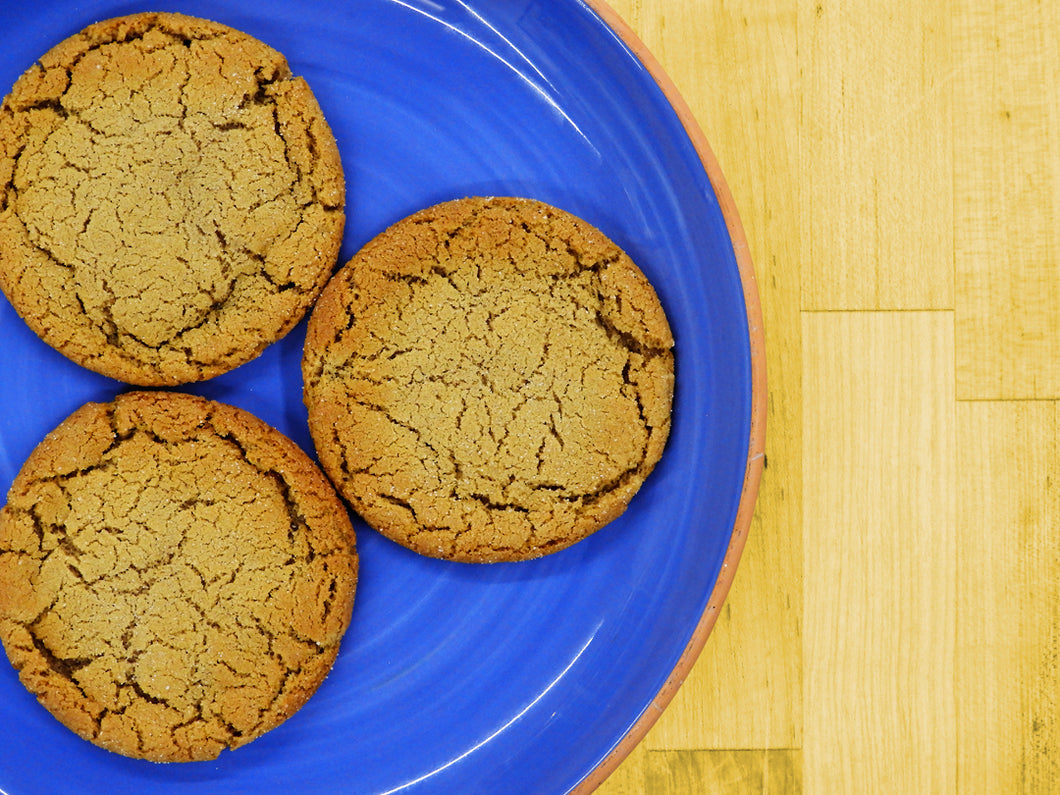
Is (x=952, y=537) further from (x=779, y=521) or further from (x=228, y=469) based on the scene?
(x=228, y=469)

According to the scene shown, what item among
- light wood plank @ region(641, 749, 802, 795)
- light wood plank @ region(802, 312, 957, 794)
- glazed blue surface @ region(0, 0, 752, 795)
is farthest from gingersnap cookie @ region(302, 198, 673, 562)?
light wood plank @ region(641, 749, 802, 795)

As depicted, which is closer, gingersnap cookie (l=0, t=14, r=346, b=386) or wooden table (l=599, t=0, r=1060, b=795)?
gingersnap cookie (l=0, t=14, r=346, b=386)

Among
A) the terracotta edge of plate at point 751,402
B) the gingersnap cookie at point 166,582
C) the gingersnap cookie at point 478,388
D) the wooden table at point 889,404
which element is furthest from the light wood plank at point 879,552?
the gingersnap cookie at point 166,582

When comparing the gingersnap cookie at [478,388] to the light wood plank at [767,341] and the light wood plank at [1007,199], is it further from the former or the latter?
the light wood plank at [1007,199]

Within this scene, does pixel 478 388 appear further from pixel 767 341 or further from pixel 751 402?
pixel 767 341

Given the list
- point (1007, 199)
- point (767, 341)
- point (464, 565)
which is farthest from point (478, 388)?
point (1007, 199)

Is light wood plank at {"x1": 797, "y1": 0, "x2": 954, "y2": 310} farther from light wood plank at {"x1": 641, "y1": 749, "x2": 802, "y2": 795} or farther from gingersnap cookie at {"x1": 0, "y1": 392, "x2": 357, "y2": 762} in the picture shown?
gingersnap cookie at {"x1": 0, "y1": 392, "x2": 357, "y2": 762}
